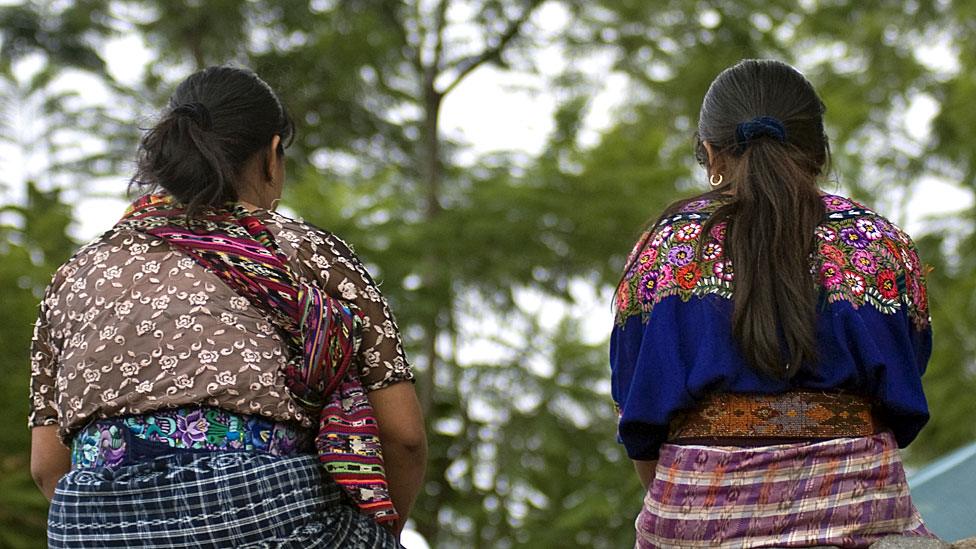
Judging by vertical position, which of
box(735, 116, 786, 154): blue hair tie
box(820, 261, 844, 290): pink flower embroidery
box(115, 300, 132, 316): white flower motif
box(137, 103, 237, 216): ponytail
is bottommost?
box(115, 300, 132, 316): white flower motif

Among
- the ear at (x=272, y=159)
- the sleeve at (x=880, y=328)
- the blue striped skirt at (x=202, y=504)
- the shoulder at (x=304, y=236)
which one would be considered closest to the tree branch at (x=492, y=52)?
the ear at (x=272, y=159)

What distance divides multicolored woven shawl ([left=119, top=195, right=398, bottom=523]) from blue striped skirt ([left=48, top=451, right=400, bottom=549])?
76mm

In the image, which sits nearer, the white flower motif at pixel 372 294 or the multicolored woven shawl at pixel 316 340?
the multicolored woven shawl at pixel 316 340

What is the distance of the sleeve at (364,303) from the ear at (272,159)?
7.4 inches

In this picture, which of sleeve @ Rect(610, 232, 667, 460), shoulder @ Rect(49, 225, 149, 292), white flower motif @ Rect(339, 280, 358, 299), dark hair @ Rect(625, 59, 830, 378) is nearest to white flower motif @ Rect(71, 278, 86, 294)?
shoulder @ Rect(49, 225, 149, 292)

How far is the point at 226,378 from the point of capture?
245 centimetres

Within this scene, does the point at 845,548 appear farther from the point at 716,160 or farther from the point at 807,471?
the point at 716,160

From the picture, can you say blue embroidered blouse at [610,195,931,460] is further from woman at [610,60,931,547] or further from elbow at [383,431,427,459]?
elbow at [383,431,427,459]

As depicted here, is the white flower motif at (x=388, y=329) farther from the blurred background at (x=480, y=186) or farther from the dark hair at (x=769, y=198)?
the blurred background at (x=480, y=186)

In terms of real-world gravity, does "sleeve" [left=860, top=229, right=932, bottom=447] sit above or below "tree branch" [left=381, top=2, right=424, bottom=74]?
below

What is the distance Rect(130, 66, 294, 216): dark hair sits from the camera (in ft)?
8.71

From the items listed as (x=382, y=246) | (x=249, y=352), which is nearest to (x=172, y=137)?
(x=249, y=352)

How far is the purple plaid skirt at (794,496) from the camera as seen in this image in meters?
2.38

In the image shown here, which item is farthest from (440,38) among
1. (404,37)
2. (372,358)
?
(372,358)
